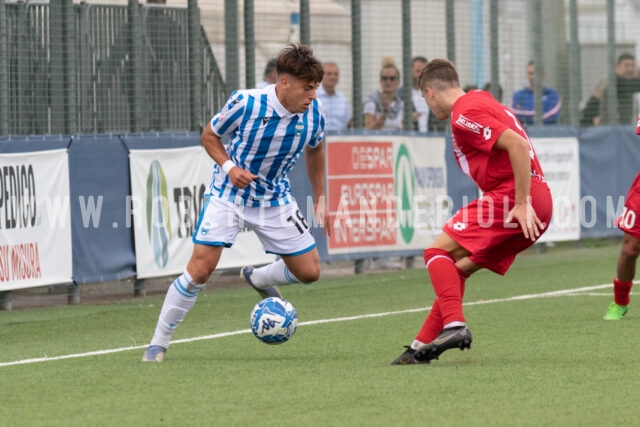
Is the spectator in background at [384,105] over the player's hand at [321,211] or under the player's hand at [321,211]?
over

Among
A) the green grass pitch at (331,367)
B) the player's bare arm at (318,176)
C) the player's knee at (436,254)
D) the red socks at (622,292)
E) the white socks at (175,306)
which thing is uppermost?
the player's bare arm at (318,176)

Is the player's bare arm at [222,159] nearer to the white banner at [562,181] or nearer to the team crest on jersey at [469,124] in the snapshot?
the team crest on jersey at [469,124]

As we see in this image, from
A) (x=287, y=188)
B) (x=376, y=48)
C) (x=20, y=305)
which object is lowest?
(x=20, y=305)

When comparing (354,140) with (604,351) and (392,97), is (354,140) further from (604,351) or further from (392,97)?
(604,351)

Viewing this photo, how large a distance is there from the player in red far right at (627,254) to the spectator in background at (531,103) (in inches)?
331

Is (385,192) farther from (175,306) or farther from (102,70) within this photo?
(175,306)

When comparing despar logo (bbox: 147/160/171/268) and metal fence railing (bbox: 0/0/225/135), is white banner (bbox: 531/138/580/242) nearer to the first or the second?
metal fence railing (bbox: 0/0/225/135)

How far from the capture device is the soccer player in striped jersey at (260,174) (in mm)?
8320

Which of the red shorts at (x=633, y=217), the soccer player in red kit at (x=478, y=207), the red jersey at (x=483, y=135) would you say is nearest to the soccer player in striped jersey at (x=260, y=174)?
the soccer player in red kit at (x=478, y=207)

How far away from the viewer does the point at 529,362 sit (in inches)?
313

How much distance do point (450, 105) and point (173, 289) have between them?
6.81 ft

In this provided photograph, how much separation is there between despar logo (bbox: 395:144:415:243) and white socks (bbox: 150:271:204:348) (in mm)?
7977

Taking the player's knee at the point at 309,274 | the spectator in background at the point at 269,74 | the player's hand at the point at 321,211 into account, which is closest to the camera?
the player's knee at the point at 309,274

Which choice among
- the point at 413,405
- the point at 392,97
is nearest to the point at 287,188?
the point at 413,405
